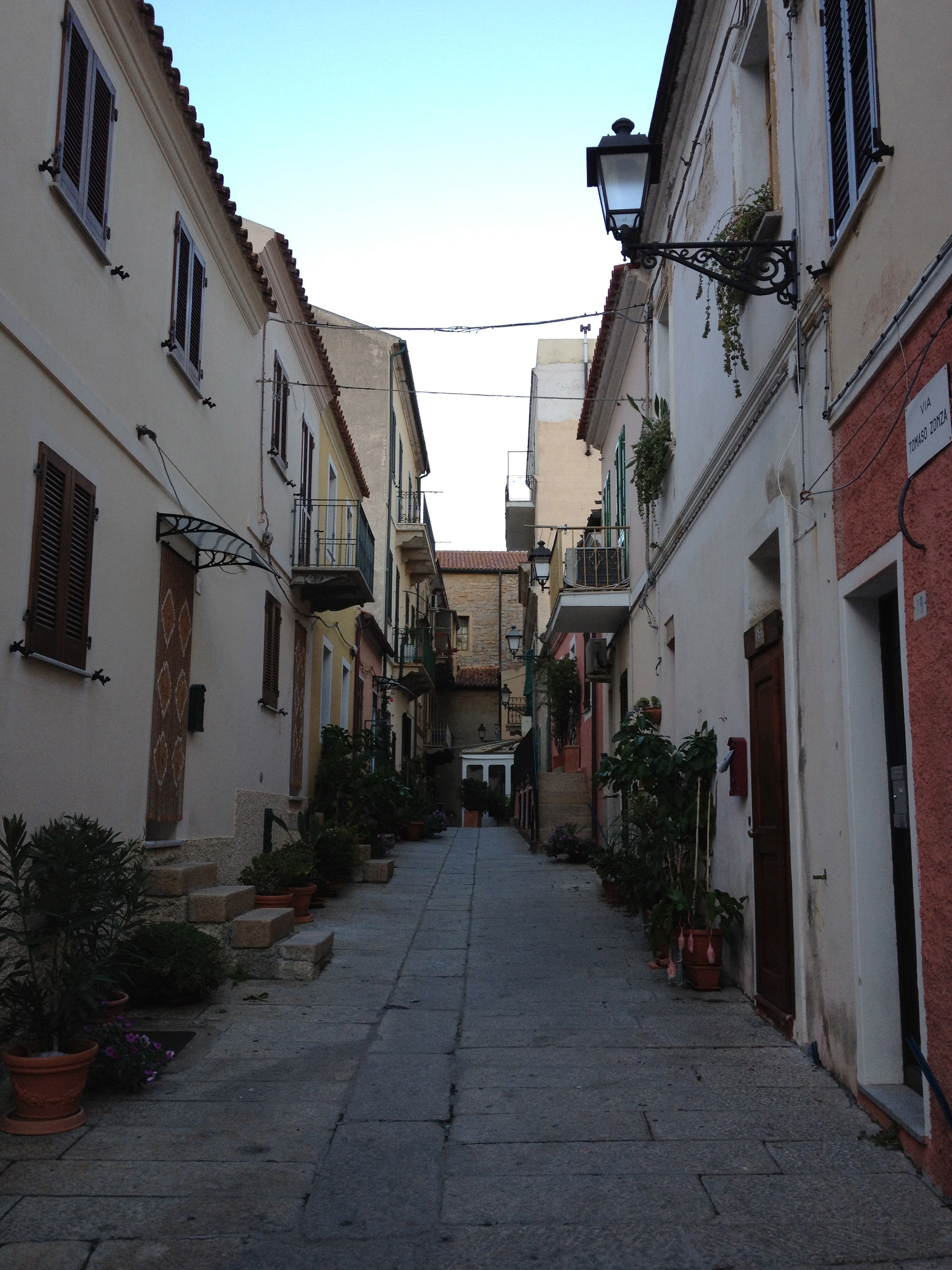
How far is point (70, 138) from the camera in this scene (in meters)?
6.55

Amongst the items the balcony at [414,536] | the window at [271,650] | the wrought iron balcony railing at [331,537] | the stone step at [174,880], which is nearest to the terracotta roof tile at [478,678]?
the balcony at [414,536]

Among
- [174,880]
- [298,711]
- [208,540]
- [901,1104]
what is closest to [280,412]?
[298,711]

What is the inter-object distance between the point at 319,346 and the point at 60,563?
848 cm

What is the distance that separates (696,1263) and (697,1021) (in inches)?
121

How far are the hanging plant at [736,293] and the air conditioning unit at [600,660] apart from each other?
8950 mm

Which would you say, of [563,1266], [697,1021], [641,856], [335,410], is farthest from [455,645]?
[563,1266]

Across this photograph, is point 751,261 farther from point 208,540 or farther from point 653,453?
point 208,540

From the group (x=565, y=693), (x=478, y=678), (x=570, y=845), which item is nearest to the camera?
(x=570, y=845)

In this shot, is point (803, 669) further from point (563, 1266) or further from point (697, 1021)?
point (563, 1266)

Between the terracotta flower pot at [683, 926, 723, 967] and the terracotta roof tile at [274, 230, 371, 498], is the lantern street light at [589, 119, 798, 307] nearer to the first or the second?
the terracotta flower pot at [683, 926, 723, 967]

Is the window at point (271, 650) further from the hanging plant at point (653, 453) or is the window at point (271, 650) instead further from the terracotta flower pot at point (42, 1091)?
the terracotta flower pot at point (42, 1091)

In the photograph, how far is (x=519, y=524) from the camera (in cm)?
3059

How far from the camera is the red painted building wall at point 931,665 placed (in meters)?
3.90

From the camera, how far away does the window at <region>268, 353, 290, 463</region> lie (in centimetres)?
1232
